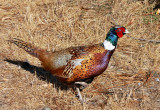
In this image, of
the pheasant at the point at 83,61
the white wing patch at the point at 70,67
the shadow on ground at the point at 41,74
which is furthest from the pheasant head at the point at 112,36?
the shadow on ground at the point at 41,74

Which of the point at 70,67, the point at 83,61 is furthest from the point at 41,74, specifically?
the point at 83,61

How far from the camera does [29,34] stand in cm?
532

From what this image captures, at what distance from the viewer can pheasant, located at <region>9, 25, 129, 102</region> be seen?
10.9 feet

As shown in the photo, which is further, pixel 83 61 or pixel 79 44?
pixel 79 44

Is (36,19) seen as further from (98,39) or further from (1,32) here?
(98,39)

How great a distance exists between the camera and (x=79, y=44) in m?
5.23

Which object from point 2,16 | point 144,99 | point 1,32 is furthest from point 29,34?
point 144,99

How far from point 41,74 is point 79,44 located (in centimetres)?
134

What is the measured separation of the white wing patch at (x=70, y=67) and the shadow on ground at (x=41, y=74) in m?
0.52

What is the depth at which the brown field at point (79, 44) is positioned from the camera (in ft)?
11.8

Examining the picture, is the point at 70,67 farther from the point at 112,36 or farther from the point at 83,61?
the point at 112,36

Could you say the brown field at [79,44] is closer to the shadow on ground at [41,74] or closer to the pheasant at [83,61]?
the shadow on ground at [41,74]

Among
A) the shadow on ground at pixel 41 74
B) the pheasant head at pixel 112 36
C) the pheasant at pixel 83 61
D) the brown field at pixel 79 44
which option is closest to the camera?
the pheasant at pixel 83 61

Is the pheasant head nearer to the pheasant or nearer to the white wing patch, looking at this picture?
the pheasant
